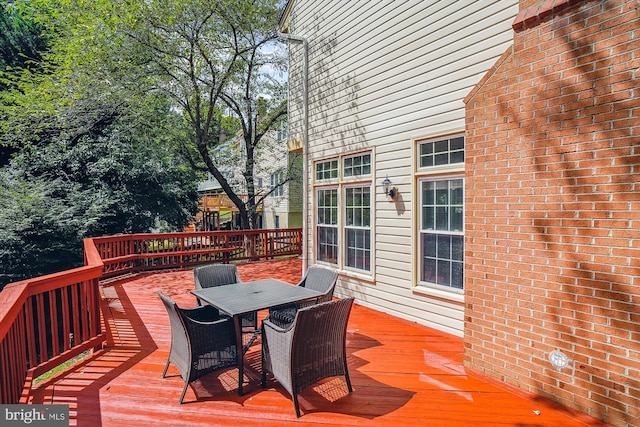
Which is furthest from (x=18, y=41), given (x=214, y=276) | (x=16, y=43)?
(x=214, y=276)

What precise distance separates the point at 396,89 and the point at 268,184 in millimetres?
13991

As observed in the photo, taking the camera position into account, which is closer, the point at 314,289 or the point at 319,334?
the point at 319,334

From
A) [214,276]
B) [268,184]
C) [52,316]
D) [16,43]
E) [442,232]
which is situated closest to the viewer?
[52,316]

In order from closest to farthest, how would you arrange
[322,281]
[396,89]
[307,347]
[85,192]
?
[307,347]
[322,281]
[396,89]
[85,192]

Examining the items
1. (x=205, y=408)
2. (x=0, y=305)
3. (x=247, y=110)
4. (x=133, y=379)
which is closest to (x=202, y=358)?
(x=205, y=408)

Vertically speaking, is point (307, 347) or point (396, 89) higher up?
point (396, 89)

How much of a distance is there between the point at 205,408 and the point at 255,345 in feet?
4.56

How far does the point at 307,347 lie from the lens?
9.59 feet

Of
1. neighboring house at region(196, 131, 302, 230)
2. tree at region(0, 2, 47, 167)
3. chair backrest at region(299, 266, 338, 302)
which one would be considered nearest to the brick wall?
chair backrest at region(299, 266, 338, 302)

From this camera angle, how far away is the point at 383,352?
4.04 meters

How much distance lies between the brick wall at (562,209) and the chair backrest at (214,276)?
302cm

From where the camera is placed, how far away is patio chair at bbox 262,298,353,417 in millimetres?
2826

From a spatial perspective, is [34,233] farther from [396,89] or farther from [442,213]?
[442,213]

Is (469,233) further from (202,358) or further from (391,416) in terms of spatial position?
(202,358)
